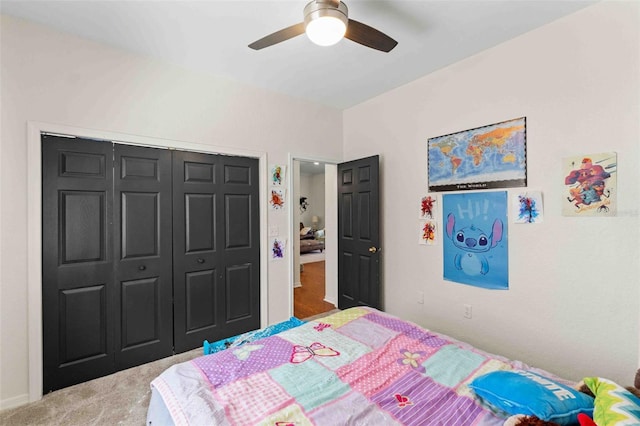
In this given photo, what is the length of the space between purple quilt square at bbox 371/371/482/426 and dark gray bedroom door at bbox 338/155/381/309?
1.96 metres

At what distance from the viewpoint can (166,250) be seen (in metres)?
2.60

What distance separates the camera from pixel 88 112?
2246mm

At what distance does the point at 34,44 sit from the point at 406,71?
3.00 metres

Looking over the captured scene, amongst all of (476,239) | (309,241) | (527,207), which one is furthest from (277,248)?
(309,241)

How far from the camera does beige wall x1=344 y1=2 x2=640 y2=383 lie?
182cm

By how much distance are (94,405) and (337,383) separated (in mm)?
1858

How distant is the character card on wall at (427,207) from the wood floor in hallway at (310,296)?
71.6 inches

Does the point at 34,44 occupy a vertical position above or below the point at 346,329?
above

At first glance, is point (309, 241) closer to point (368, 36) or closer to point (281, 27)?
point (281, 27)

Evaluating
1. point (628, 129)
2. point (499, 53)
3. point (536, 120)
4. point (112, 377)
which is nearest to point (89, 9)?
point (112, 377)

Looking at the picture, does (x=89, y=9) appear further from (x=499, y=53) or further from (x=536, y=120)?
(x=536, y=120)

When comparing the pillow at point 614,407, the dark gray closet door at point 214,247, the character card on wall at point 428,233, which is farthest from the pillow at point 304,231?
the pillow at point 614,407

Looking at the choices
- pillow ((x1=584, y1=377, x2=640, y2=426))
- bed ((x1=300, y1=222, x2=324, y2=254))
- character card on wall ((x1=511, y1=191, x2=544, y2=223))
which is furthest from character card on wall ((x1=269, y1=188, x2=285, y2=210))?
bed ((x1=300, y1=222, x2=324, y2=254))

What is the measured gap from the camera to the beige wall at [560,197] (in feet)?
5.97
